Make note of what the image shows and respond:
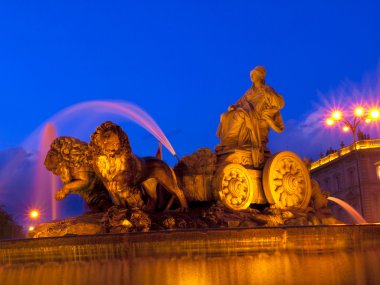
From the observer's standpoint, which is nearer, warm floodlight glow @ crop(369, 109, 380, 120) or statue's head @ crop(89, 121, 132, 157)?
statue's head @ crop(89, 121, 132, 157)

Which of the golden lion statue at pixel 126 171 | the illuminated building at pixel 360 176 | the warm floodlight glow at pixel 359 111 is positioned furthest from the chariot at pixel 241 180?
the illuminated building at pixel 360 176

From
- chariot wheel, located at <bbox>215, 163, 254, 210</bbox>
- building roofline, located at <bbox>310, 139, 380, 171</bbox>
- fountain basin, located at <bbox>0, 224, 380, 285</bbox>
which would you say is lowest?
fountain basin, located at <bbox>0, 224, 380, 285</bbox>

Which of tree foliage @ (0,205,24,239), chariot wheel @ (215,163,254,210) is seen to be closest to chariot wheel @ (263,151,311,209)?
chariot wheel @ (215,163,254,210)

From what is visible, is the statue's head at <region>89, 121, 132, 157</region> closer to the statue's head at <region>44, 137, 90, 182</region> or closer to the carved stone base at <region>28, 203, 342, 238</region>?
the carved stone base at <region>28, 203, 342, 238</region>

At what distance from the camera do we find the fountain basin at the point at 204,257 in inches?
350

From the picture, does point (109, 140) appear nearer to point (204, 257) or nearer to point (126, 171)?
point (126, 171)

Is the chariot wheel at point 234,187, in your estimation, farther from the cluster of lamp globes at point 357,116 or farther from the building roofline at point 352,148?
the building roofline at point 352,148

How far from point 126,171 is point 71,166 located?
1.80m

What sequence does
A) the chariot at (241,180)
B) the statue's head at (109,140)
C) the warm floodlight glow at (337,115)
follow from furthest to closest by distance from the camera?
the warm floodlight glow at (337,115) < the chariot at (241,180) < the statue's head at (109,140)

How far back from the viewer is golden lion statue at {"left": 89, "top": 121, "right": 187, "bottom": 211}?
10883mm

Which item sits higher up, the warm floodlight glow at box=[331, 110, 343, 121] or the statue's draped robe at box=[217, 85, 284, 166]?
the warm floodlight glow at box=[331, 110, 343, 121]

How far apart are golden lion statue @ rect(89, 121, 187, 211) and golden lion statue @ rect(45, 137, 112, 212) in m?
1.15

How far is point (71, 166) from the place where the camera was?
40.5 feet

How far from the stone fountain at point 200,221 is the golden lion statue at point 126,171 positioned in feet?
0.07
